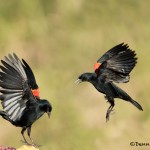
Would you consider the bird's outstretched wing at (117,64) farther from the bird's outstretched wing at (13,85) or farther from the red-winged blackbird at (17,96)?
the bird's outstretched wing at (13,85)

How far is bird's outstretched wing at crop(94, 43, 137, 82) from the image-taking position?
24.8 feet

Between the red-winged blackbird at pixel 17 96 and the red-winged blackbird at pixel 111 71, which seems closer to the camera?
the red-winged blackbird at pixel 17 96

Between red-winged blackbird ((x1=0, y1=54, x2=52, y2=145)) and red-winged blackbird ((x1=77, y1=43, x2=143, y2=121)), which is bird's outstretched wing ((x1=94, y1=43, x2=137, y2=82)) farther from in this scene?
red-winged blackbird ((x1=0, y1=54, x2=52, y2=145))

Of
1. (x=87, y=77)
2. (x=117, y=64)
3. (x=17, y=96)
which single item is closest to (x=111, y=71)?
(x=117, y=64)

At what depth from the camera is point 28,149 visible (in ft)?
19.2

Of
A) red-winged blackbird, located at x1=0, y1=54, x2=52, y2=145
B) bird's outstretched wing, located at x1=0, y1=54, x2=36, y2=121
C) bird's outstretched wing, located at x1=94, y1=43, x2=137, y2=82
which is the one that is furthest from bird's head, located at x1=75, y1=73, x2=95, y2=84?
bird's outstretched wing, located at x1=0, y1=54, x2=36, y2=121

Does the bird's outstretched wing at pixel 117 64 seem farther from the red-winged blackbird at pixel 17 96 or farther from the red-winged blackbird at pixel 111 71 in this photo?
the red-winged blackbird at pixel 17 96

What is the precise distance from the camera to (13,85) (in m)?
5.78

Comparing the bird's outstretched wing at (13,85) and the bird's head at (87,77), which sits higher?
the bird's outstretched wing at (13,85)

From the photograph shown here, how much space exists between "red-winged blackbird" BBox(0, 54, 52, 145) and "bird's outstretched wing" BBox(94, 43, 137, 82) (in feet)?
4.99

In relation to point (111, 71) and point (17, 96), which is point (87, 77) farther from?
point (17, 96)

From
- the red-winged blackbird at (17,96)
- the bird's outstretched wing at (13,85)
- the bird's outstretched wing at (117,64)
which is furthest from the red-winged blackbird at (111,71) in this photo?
the bird's outstretched wing at (13,85)

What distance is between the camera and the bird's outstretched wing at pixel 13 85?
5707 millimetres

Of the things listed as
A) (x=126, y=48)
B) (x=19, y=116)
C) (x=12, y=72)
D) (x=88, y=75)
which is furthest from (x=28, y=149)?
(x=126, y=48)
